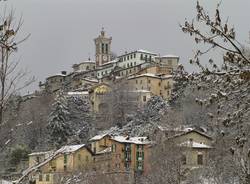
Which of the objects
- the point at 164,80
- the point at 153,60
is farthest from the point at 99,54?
the point at 164,80

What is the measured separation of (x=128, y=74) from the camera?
10562cm

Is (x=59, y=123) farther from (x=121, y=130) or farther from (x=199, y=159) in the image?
(x=199, y=159)

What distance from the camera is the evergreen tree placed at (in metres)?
65.4

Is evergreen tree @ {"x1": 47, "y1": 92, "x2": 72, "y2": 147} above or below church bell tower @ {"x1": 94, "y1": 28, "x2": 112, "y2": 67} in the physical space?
below

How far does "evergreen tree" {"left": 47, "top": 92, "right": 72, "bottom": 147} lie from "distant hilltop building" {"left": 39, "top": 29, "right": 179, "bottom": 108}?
21.9m

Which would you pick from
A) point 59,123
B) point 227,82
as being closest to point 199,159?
point 59,123

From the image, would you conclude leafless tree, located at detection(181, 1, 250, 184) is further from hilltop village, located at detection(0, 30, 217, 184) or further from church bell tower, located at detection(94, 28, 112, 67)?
church bell tower, located at detection(94, 28, 112, 67)

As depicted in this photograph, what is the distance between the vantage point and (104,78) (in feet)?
353

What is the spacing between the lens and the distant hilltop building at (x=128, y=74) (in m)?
94.9

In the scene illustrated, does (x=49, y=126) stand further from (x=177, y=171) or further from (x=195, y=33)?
(x=195, y=33)

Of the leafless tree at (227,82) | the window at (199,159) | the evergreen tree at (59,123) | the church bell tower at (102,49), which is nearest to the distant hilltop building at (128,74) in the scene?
the church bell tower at (102,49)

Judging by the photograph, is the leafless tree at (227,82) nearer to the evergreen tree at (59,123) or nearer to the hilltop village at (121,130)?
the hilltop village at (121,130)

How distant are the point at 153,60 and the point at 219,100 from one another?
107m

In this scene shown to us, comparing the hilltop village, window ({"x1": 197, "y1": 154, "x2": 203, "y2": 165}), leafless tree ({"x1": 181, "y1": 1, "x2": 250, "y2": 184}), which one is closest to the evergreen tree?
the hilltop village
